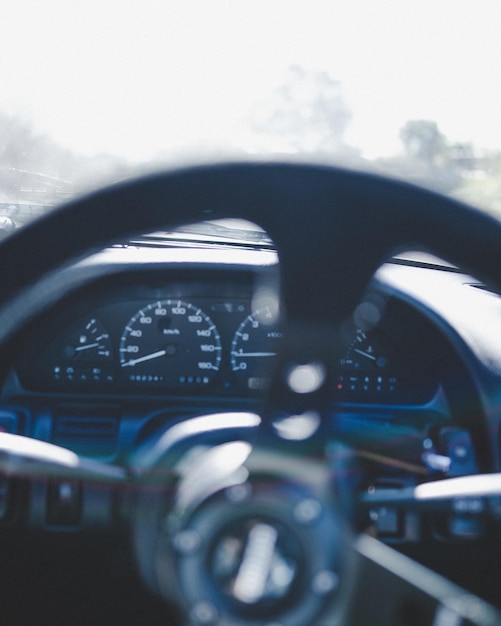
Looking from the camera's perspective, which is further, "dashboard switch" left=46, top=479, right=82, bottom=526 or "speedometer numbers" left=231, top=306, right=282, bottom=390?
Answer: "speedometer numbers" left=231, top=306, right=282, bottom=390

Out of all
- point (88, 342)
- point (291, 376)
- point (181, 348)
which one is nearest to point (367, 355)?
point (181, 348)

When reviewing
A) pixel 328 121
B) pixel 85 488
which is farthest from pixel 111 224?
pixel 328 121

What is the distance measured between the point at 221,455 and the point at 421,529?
1.92 feet

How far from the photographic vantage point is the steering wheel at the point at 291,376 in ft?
4.45

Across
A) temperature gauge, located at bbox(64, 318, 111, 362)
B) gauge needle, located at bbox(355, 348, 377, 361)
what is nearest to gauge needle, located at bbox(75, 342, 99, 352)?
temperature gauge, located at bbox(64, 318, 111, 362)

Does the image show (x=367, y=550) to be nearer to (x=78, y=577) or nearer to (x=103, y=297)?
(x=78, y=577)

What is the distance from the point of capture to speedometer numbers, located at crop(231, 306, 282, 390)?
291cm

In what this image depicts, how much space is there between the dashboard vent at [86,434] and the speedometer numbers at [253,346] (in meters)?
0.43

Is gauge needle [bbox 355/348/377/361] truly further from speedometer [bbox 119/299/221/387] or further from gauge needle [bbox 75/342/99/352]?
gauge needle [bbox 75/342/99/352]

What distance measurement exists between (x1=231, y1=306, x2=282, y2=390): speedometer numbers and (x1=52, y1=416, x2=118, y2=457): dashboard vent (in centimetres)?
43

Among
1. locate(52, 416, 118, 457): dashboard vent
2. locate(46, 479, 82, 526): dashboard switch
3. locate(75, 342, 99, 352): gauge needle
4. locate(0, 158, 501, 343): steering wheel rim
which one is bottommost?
locate(46, 479, 82, 526): dashboard switch

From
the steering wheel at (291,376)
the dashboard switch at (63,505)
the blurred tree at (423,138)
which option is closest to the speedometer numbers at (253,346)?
the dashboard switch at (63,505)

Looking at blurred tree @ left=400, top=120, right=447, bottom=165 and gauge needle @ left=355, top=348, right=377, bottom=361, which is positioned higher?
blurred tree @ left=400, top=120, right=447, bottom=165

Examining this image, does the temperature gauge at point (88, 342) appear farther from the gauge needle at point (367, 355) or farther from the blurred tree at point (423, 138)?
the blurred tree at point (423, 138)
